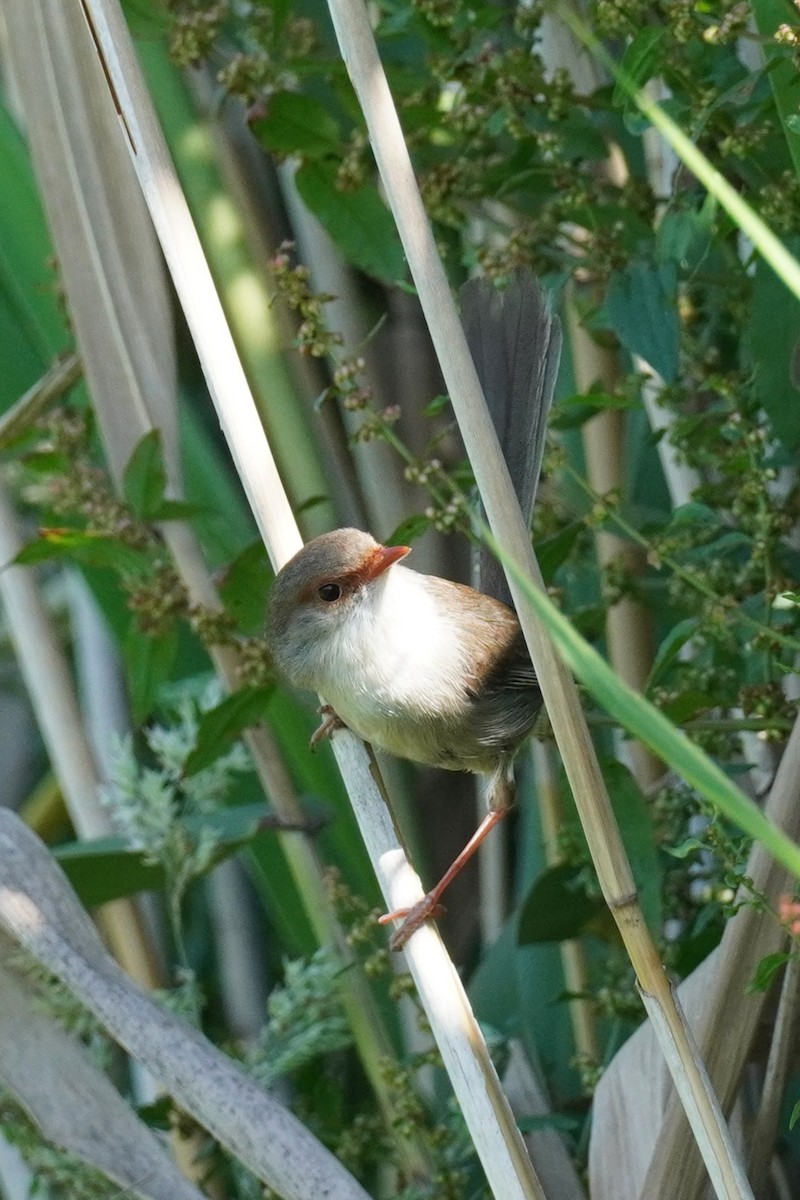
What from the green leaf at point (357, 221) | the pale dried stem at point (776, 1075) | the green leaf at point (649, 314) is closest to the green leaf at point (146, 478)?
the green leaf at point (357, 221)

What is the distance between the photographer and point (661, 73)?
167 centimetres

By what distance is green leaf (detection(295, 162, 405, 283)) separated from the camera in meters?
2.00

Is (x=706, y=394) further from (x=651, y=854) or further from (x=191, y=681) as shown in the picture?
(x=191, y=681)

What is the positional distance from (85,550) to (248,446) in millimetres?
446

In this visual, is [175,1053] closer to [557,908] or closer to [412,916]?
[412,916]

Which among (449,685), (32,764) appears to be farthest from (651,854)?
(32,764)

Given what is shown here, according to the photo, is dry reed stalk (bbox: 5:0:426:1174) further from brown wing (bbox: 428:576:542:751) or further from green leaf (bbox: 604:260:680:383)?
green leaf (bbox: 604:260:680:383)

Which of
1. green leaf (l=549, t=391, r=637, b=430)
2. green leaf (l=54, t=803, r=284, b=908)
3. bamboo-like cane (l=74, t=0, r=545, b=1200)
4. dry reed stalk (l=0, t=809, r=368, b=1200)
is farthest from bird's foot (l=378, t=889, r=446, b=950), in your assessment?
green leaf (l=549, t=391, r=637, b=430)

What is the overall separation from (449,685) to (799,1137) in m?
0.89

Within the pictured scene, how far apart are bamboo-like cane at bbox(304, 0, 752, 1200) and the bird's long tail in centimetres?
48

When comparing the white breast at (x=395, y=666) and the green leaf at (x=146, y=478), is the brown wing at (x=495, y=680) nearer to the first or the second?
the white breast at (x=395, y=666)

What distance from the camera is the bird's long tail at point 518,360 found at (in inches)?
74.9

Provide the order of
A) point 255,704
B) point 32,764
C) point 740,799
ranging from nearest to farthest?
1. point 740,799
2. point 255,704
3. point 32,764

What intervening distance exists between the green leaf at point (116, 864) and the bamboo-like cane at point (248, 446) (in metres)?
0.58
